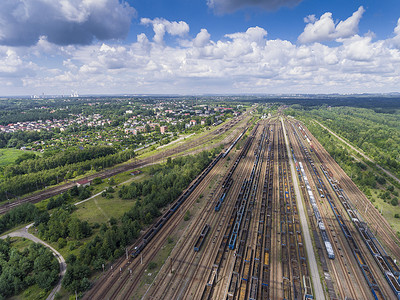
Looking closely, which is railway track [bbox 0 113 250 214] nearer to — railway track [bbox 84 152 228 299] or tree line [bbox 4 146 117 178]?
tree line [bbox 4 146 117 178]

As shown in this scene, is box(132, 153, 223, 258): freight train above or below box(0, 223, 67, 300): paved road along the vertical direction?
above

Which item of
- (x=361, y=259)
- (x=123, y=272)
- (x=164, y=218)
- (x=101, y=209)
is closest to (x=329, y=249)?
(x=361, y=259)

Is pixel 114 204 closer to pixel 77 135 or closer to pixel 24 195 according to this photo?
pixel 24 195

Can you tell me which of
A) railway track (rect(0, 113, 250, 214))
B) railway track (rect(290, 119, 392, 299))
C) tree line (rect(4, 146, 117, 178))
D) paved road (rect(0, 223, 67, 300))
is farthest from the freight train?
tree line (rect(4, 146, 117, 178))

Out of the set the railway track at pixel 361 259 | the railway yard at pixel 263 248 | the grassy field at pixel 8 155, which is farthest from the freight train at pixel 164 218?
the grassy field at pixel 8 155

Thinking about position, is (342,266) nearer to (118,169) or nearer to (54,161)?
(118,169)

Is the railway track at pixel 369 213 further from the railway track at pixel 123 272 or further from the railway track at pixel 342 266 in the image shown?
the railway track at pixel 123 272
